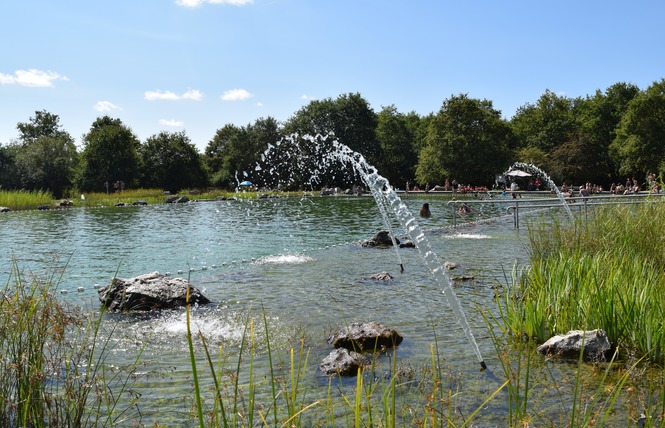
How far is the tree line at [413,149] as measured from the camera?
69.8 meters

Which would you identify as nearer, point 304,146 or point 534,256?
point 534,256

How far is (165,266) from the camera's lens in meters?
16.7

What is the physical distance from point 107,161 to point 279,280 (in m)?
67.0

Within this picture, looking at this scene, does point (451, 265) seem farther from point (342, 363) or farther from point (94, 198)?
point (94, 198)

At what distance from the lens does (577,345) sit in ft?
21.6

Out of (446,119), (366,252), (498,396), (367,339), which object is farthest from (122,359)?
(446,119)

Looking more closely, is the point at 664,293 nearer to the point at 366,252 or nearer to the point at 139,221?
the point at 366,252

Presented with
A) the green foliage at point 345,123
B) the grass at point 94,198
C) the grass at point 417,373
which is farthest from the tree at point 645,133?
the grass at point 417,373

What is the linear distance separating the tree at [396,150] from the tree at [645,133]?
31403 mm

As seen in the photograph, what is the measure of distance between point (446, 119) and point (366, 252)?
58616mm

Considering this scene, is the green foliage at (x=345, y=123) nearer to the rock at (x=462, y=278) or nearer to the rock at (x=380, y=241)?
the rock at (x=380, y=241)

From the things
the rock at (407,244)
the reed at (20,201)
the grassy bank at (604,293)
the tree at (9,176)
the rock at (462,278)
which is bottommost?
the rock at (462,278)

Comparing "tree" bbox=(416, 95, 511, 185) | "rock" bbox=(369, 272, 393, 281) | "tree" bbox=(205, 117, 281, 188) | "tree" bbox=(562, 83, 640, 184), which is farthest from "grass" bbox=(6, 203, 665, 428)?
"tree" bbox=(205, 117, 281, 188)

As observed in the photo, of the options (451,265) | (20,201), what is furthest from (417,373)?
(20,201)
